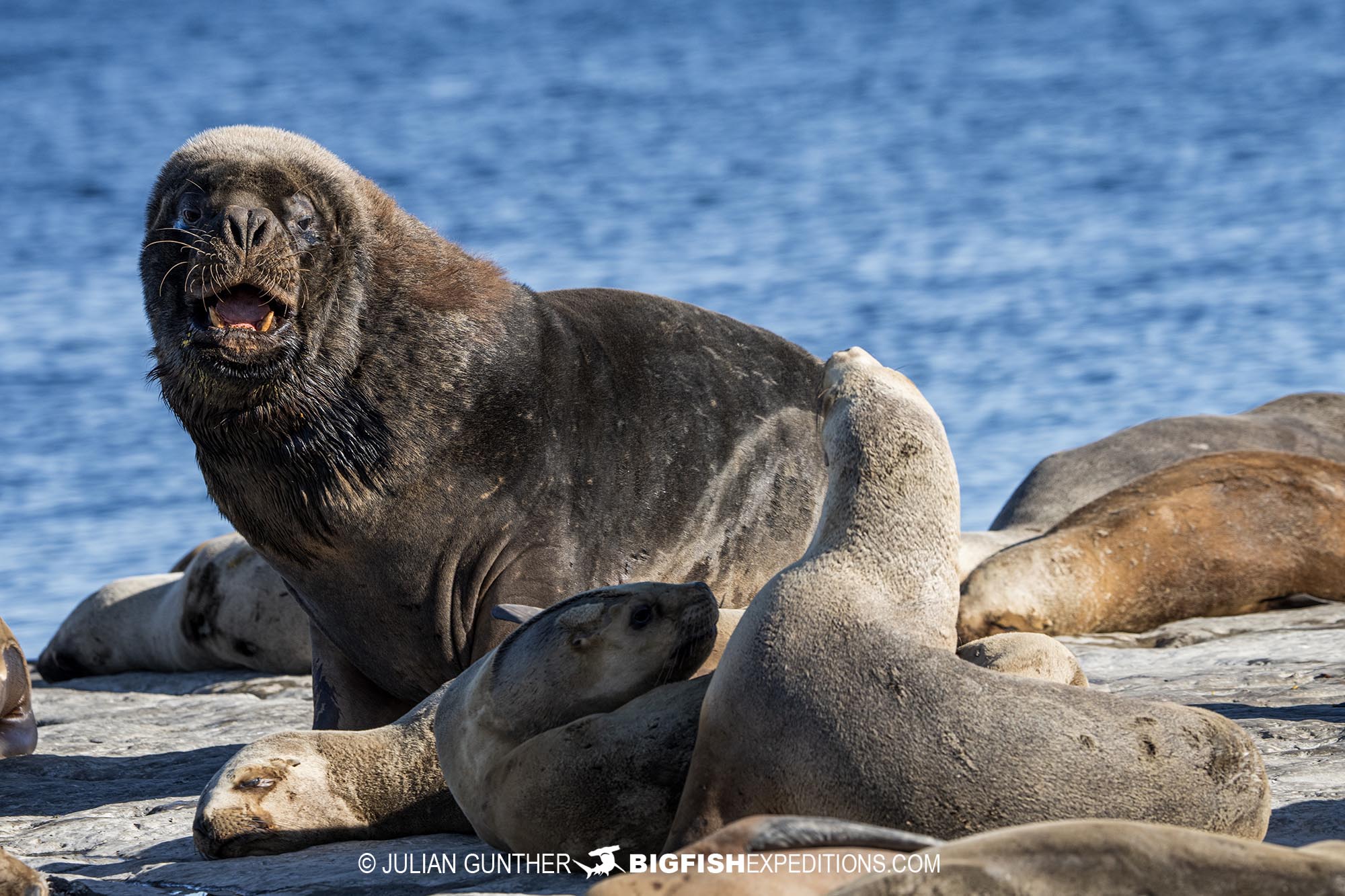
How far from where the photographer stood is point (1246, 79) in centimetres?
3153

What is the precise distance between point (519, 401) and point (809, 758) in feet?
7.16

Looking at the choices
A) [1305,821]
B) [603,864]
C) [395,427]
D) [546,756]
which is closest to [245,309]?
[395,427]

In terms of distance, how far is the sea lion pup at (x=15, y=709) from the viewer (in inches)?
229

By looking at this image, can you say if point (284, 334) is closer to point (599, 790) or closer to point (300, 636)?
point (599, 790)

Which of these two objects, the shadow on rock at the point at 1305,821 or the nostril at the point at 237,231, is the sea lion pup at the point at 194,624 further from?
the shadow on rock at the point at 1305,821

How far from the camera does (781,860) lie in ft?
8.56

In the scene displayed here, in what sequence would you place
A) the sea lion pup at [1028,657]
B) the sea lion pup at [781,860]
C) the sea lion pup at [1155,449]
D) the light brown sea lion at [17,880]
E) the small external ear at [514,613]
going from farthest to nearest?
the sea lion pup at [1155,449], the small external ear at [514,613], the sea lion pup at [1028,657], the light brown sea lion at [17,880], the sea lion pup at [781,860]

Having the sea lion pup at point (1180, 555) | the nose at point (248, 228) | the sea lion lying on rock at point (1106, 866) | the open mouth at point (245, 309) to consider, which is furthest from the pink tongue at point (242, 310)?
the sea lion pup at point (1180, 555)

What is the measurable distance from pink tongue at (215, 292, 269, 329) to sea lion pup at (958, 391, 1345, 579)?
15.0 ft

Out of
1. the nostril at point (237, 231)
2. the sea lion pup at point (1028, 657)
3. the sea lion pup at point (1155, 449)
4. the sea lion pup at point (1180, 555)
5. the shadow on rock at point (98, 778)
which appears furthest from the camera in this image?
the sea lion pup at point (1155, 449)

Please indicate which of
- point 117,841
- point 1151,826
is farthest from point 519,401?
point 1151,826

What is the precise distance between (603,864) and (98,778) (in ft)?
8.35

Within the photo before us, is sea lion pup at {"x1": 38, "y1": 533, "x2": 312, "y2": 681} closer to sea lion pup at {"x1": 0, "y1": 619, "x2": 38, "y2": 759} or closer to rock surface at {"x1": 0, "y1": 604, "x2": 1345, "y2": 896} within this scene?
rock surface at {"x1": 0, "y1": 604, "x2": 1345, "y2": 896}

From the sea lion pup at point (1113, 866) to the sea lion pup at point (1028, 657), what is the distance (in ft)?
3.98
